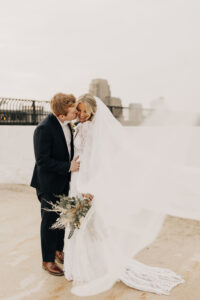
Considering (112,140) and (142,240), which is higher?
(112,140)

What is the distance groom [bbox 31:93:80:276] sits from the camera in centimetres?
323

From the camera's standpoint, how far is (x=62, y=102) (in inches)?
125

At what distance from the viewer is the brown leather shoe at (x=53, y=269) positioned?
3.39 metres

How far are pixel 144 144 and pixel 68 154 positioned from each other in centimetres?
90

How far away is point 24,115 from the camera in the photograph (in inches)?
412

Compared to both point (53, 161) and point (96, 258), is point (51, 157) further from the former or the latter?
point (96, 258)

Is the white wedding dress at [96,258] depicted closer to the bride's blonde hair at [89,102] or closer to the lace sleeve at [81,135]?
the lace sleeve at [81,135]

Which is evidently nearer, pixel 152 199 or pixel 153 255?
pixel 152 199

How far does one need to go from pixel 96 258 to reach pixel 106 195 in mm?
619

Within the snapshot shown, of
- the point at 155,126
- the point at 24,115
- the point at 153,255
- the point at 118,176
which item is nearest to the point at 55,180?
the point at 118,176

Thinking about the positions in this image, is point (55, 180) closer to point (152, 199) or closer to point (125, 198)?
point (125, 198)

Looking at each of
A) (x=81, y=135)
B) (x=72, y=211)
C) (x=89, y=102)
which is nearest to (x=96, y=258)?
(x=72, y=211)

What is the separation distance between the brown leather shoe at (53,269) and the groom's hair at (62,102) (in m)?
1.66

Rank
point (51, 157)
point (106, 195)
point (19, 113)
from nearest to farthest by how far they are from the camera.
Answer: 1. point (106, 195)
2. point (51, 157)
3. point (19, 113)
